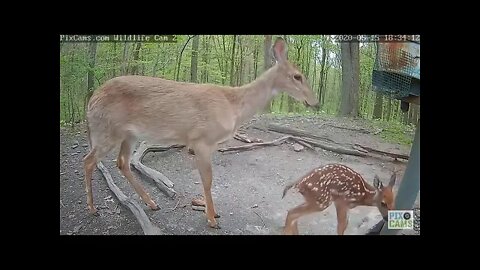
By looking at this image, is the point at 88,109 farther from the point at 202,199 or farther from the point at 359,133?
the point at 359,133

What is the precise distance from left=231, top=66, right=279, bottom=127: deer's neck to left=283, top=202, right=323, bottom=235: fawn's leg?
59 cm

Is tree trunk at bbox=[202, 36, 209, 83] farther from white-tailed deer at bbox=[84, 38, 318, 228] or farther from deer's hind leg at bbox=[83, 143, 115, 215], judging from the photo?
deer's hind leg at bbox=[83, 143, 115, 215]

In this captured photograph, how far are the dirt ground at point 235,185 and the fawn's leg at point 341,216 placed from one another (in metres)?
0.03

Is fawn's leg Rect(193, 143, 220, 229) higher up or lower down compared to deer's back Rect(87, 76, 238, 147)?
lower down

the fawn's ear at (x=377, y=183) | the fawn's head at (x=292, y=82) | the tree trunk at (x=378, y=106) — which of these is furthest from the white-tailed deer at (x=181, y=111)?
the fawn's ear at (x=377, y=183)

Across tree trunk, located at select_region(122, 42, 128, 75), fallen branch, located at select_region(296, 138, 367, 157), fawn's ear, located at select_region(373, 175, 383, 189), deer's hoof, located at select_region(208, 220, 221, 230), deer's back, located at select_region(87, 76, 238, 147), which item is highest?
tree trunk, located at select_region(122, 42, 128, 75)

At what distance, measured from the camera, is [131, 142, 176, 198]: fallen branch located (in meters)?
3.42

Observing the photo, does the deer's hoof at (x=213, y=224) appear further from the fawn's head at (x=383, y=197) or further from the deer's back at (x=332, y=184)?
the fawn's head at (x=383, y=197)

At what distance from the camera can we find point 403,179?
11.2ft

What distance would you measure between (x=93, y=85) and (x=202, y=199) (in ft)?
2.98

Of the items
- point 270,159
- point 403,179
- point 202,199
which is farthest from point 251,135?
point 403,179

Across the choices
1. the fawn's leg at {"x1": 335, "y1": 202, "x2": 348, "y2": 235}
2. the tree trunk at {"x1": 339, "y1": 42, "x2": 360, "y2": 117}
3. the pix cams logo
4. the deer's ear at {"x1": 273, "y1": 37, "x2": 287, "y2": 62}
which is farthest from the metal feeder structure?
the deer's ear at {"x1": 273, "y1": 37, "x2": 287, "y2": 62}

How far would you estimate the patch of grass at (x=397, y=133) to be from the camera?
135 inches

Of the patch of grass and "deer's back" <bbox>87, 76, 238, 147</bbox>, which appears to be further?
the patch of grass
